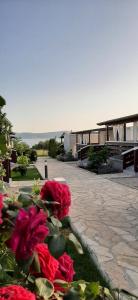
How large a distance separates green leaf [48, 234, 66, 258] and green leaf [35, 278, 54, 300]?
0.07 m

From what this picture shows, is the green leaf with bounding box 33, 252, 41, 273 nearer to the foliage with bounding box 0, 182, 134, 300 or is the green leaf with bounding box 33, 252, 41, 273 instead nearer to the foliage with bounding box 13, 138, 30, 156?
the foliage with bounding box 0, 182, 134, 300

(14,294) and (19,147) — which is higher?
(19,147)

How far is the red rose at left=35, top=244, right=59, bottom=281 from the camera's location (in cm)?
94

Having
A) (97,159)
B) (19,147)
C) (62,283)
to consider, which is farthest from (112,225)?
(19,147)

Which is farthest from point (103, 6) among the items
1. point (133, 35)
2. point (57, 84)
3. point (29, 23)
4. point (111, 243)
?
point (57, 84)

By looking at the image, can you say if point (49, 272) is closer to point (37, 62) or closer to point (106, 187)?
point (106, 187)

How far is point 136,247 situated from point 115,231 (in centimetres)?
98

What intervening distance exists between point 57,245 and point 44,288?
0.37 feet

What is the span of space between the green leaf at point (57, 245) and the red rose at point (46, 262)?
2cm

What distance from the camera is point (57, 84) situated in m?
20.5

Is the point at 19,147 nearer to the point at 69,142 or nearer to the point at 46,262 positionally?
the point at 69,142

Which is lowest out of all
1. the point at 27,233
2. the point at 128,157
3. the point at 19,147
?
the point at 128,157

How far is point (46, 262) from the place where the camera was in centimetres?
94

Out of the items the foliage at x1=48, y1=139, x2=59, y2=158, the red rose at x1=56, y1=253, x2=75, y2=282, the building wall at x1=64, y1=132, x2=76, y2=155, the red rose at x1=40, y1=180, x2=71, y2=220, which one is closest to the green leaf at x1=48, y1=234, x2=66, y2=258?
the red rose at x1=56, y1=253, x2=75, y2=282
